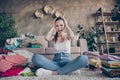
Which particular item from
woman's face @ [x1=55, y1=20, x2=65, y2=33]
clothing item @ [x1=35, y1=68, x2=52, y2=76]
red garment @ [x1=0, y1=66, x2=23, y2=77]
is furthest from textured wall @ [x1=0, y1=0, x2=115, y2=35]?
clothing item @ [x1=35, y1=68, x2=52, y2=76]

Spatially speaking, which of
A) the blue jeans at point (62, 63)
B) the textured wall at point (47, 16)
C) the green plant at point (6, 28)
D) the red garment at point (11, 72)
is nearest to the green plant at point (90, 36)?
the textured wall at point (47, 16)

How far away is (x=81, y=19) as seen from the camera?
18.8 feet

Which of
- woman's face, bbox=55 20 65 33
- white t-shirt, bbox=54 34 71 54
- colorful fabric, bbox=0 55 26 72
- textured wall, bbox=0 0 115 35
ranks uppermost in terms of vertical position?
textured wall, bbox=0 0 115 35

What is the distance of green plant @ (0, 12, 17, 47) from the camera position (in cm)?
523

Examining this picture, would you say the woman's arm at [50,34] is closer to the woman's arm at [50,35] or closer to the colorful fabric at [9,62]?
the woman's arm at [50,35]

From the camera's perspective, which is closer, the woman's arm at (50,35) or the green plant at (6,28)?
the woman's arm at (50,35)

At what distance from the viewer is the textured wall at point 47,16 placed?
567 centimetres

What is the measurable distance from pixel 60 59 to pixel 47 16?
3.64 meters

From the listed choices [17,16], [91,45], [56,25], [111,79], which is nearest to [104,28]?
[91,45]

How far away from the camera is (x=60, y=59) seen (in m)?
2.23

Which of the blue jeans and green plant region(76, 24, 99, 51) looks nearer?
the blue jeans

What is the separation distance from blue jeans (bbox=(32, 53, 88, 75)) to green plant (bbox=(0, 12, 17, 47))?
3279 millimetres

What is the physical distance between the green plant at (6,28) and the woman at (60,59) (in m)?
2.97

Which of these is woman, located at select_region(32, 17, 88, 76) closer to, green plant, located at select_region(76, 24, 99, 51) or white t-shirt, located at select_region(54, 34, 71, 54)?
white t-shirt, located at select_region(54, 34, 71, 54)
